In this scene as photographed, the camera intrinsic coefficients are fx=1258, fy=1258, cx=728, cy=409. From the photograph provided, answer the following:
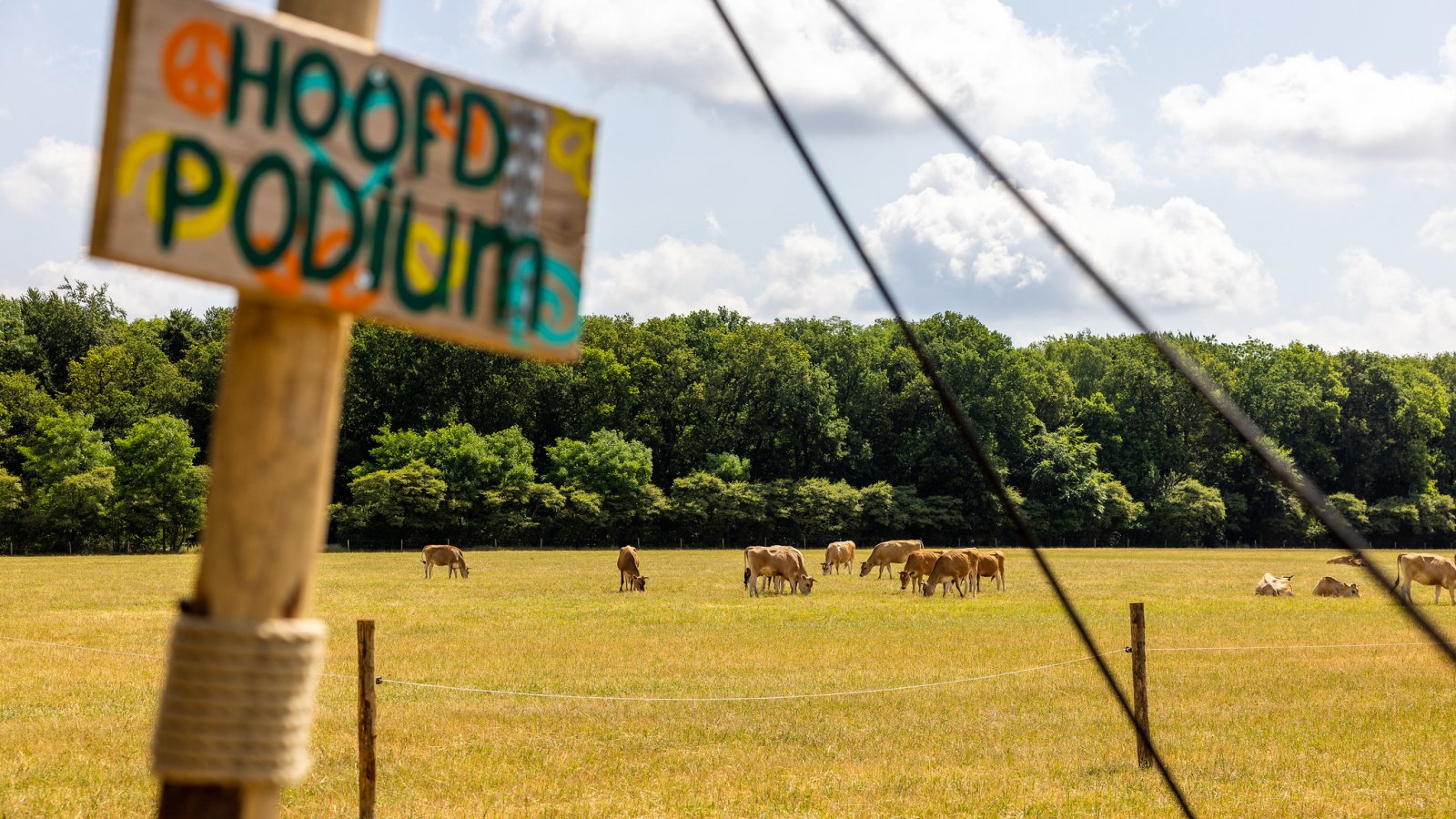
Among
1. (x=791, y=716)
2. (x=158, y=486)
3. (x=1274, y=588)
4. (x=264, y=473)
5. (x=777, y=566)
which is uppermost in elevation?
(x=264, y=473)

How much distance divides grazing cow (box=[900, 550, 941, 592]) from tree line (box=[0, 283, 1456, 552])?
120ft

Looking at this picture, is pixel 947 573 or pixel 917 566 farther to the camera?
pixel 917 566

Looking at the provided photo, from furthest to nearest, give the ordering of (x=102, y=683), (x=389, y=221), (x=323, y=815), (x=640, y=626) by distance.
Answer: (x=640, y=626), (x=102, y=683), (x=323, y=815), (x=389, y=221)

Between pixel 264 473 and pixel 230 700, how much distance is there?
14.0 inches

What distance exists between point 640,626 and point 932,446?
6053cm

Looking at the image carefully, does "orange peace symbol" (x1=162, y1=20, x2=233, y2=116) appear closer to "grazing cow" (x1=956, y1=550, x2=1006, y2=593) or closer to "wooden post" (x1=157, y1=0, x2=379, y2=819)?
"wooden post" (x1=157, y1=0, x2=379, y2=819)

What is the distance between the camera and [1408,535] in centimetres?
8281

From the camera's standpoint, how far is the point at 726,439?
258 feet

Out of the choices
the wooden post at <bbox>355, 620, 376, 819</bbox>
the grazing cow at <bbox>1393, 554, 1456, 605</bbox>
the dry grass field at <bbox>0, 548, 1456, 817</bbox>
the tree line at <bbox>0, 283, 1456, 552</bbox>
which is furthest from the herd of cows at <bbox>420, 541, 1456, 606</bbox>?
the tree line at <bbox>0, 283, 1456, 552</bbox>

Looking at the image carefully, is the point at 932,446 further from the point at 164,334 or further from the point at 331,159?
the point at 331,159

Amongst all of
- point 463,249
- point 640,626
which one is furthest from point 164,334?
point 463,249

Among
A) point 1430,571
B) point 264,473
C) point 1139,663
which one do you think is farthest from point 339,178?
point 1430,571

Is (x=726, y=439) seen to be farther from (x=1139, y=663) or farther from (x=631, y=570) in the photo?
(x=1139, y=663)

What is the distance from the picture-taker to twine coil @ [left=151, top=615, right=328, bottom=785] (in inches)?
74.3
